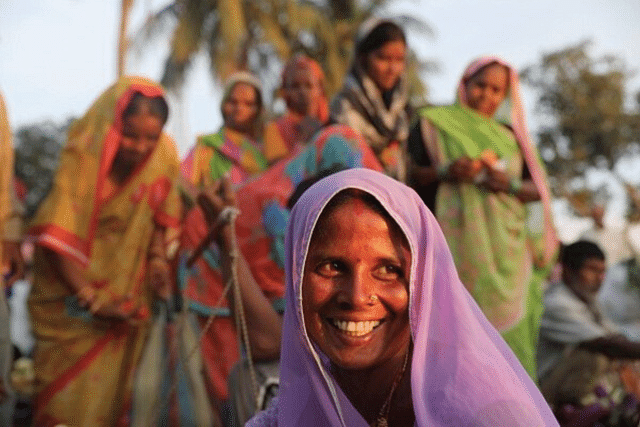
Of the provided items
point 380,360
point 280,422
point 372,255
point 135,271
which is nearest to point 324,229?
point 372,255

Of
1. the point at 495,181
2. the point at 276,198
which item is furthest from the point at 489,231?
the point at 276,198

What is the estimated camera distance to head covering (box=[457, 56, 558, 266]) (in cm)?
503

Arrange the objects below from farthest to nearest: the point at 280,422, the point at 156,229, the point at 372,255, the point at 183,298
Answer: the point at 156,229 → the point at 183,298 → the point at 280,422 → the point at 372,255

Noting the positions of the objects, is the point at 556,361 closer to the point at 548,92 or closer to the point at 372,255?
the point at 372,255

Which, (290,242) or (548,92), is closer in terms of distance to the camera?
(290,242)

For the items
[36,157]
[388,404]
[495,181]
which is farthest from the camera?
[36,157]

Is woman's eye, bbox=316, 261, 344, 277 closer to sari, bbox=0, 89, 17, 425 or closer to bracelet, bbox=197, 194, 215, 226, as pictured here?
bracelet, bbox=197, 194, 215, 226

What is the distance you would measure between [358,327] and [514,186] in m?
2.98

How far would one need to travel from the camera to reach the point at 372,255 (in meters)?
2.00

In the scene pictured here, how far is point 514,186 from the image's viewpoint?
15.8 ft

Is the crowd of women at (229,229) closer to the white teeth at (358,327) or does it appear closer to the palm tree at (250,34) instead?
the white teeth at (358,327)

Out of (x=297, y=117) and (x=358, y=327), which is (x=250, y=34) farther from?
(x=358, y=327)

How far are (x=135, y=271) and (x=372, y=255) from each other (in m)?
3.11

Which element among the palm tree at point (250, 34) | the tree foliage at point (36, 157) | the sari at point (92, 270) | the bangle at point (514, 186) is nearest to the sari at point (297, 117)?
the sari at point (92, 270)
